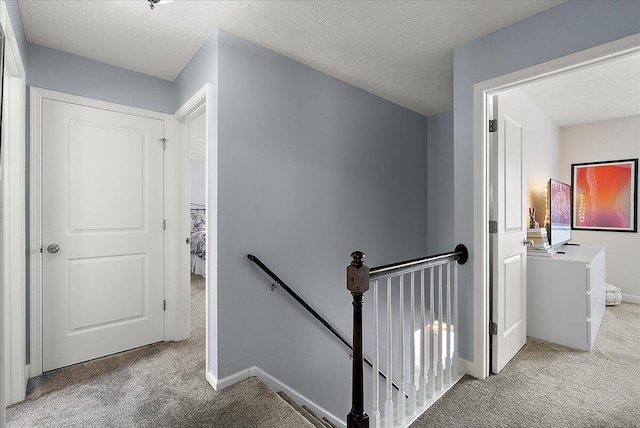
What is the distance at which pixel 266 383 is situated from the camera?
220cm

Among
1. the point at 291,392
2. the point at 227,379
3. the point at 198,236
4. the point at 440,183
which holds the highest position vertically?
the point at 440,183

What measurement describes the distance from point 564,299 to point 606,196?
2401 millimetres

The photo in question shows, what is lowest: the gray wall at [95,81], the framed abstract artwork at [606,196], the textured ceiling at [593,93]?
the framed abstract artwork at [606,196]

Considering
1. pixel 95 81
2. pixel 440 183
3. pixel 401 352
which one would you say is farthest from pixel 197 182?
pixel 401 352

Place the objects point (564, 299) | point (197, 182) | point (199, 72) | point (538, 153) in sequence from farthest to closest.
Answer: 1. point (197, 182)
2. point (538, 153)
3. point (564, 299)
4. point (199, 72)

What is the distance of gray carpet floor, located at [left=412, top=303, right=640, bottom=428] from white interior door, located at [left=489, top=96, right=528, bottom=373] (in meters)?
0.17

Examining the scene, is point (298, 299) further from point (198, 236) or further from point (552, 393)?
point (198, 236)

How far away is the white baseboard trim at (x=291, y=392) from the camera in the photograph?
2193 millimetres

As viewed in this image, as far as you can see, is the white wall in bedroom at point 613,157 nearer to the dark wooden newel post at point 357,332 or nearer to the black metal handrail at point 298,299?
the black metal handrail at point 298,299

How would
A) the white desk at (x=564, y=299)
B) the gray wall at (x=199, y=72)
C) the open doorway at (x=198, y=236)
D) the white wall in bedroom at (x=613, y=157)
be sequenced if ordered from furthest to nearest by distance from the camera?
the white wall in bedroom at (x=613, y=157)
the open doorway at (x=198, y=236)
the white desk at (x=564, y=299)
the gray wall at (x=199, y=72)

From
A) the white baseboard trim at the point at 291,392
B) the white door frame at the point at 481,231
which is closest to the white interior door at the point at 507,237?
the white door frame at the point at 481,231

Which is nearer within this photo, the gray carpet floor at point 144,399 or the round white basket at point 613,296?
the gray carpet floor at point 144,399

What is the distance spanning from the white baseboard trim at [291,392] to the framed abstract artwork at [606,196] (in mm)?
4146

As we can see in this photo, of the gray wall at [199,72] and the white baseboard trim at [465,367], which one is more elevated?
the gray wall at [199,72]
